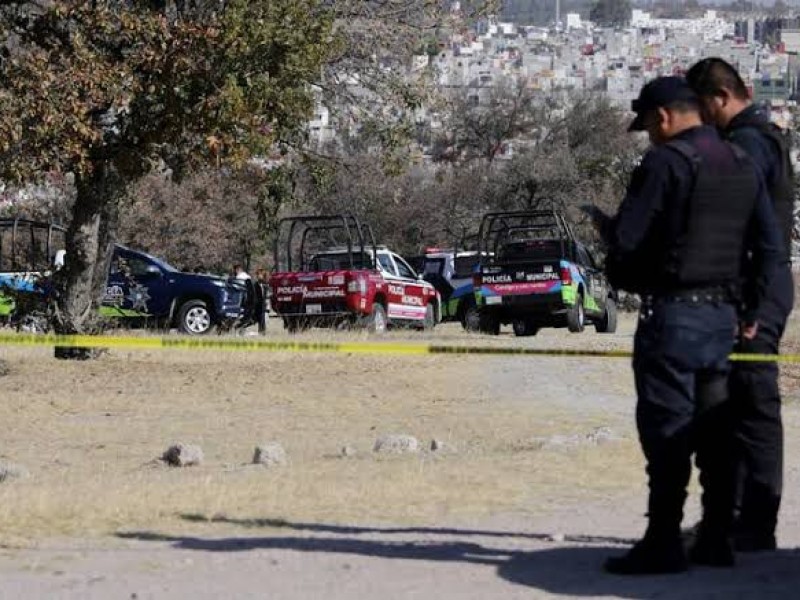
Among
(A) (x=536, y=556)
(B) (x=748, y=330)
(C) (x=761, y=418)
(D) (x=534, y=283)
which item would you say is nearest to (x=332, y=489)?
(A) (x=536, y=556)

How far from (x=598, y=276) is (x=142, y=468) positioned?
20423 millimetres

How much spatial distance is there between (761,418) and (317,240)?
159 ft

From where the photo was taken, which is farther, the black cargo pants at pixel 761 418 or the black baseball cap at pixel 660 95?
the black cargo pants at pixel 761 418

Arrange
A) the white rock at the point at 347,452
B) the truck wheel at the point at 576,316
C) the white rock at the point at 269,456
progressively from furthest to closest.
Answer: the truck wheel at the point at 576,316 < the white rock at the point at 347,452 < the white rock at the point at 269,456

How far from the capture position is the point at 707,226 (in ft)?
24.8

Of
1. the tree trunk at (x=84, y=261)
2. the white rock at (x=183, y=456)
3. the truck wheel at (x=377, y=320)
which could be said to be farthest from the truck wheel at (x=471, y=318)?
the white rock at (x=183, y=456)

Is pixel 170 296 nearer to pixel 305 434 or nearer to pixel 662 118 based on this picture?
pixel 305 434

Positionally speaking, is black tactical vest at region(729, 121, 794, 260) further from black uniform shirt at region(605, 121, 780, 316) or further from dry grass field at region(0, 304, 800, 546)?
dry grass field at region(0, 304, 800, 546)

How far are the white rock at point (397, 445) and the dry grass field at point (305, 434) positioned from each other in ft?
0.45

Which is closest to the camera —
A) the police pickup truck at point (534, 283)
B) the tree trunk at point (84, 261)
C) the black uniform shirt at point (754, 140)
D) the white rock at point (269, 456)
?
the black uniform shirt at point (754, 140)

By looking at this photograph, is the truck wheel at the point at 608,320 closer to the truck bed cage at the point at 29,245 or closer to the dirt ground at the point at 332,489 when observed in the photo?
the truck bed cage at the point at 29,245

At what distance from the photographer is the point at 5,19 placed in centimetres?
1939

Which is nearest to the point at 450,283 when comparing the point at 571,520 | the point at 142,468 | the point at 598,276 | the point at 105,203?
the point at 598,276

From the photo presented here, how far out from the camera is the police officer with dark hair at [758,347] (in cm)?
815
